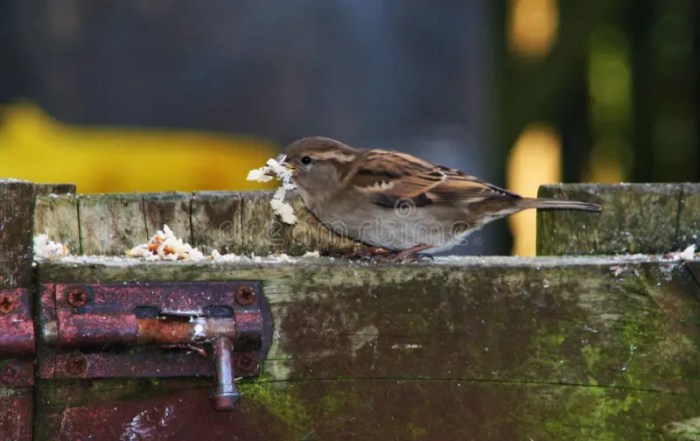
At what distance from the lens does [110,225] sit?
2412 mm

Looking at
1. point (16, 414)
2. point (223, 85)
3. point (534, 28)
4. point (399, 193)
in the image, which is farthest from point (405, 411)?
point (534, 28)

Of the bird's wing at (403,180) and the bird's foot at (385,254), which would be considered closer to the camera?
the bird's foot at (385,254)

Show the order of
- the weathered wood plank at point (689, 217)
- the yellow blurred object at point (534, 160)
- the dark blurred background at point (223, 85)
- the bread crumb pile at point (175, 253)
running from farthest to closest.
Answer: the yellow blurred object at point (534, 160)
the dark blurred background at point (223, 85)
the weathered wood plank at point (689, 217)
the bread crumb pile at point (175, 253)

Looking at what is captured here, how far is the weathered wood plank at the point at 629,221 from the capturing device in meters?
2.41

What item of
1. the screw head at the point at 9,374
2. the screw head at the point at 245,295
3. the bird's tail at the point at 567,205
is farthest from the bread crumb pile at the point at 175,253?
the bird's tail at the point at 567,205

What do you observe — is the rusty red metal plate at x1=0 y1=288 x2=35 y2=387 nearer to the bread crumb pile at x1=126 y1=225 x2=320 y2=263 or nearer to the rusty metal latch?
the rusty metal latch

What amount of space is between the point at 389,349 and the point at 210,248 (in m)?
0.47

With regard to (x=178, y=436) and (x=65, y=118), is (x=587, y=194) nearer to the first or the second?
(x=178, y=436)

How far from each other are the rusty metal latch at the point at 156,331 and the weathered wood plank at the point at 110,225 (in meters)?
0.32

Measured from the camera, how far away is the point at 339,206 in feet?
11.0

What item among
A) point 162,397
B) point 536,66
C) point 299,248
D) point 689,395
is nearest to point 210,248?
point 299,248

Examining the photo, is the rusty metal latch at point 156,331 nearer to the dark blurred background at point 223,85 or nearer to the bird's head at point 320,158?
the bird's head at point 320,158

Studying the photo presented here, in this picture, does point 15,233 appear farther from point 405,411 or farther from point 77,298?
point 405,411

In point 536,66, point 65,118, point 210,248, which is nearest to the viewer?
point 210,248
